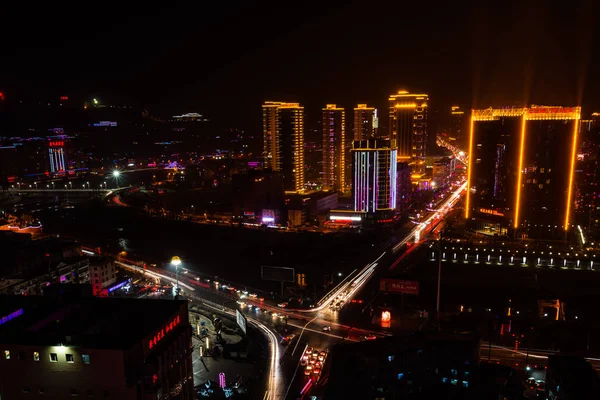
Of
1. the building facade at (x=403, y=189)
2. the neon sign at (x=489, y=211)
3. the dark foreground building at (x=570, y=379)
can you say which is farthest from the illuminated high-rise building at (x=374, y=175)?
the dark foreground building at (x=570, y=379)

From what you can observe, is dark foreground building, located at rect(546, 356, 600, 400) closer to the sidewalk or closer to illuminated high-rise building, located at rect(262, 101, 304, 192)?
the sidewalk

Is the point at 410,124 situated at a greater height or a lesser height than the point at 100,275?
greater

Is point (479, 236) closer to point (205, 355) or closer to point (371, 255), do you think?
point (371, 255)

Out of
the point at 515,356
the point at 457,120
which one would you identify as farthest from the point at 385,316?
the point at 457,120

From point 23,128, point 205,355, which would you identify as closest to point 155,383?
point 205,355

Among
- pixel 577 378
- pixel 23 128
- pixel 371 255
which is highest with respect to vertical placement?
pixel 23 128

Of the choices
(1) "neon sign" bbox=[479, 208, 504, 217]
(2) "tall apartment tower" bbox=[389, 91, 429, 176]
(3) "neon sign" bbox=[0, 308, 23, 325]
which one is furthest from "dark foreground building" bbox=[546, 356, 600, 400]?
(2) "tall apartment tower" bbox=[389, 91, 429, 176]

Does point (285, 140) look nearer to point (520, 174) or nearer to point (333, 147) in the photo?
point (333, 147)
